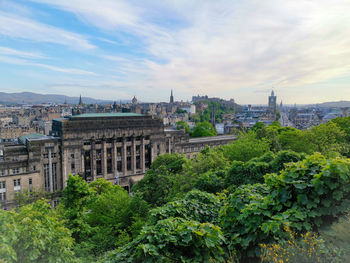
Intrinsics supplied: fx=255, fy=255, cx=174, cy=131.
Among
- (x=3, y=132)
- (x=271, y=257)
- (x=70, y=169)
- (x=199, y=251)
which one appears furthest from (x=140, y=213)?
(x=3, y=132)

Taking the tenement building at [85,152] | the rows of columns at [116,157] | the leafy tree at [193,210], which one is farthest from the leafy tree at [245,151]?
the tenement building at [85,152]

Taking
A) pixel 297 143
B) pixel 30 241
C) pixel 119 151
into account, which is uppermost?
pixel 297 143

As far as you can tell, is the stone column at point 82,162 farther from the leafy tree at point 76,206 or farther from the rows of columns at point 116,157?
the leafy tree at point 76,206

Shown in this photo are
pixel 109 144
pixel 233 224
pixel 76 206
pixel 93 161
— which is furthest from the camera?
pixel 109 144

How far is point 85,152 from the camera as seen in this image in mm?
51312

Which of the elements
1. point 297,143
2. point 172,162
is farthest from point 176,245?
point 297,143

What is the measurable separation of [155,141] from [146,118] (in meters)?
5.96

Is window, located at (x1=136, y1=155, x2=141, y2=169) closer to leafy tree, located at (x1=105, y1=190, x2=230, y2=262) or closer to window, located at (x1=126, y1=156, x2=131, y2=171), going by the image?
window, located at (x1=126, y1=156, x2=131, y2=171)

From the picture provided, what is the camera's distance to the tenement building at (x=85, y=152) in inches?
1693

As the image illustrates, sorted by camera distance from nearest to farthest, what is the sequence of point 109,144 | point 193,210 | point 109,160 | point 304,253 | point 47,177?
point 304,253, point 193,210, point 47,177, point 109,144, point 109,160

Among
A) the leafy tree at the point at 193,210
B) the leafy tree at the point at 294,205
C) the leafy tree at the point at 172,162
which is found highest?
the leafy tree at the point at 294,205

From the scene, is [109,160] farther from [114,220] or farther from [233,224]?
[233,224]

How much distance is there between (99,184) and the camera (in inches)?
1571

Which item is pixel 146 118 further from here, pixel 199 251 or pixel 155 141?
pixel 199 251
